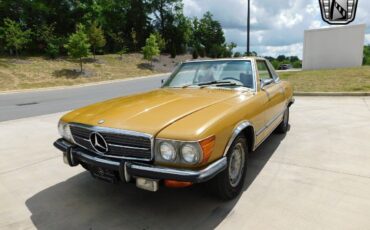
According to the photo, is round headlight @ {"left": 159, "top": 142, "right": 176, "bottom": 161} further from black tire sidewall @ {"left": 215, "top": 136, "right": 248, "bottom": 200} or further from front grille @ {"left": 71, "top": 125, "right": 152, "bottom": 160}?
black tire sidewall @ {"left": 215, "top": 136, "right": 248, "bottom": 200}

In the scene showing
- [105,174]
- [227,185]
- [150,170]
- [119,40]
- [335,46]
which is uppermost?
[119,40]

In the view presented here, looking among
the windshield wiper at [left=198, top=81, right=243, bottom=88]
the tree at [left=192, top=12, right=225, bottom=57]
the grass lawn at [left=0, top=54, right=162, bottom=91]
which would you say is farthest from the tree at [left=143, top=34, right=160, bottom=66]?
the windshield wiper at [left=198, top=81, right=243, bottom=88]

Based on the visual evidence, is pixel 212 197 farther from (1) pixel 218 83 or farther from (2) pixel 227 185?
(1) pixel 218 83

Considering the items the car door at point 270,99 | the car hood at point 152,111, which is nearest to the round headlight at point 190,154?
the car hood at point 152,111

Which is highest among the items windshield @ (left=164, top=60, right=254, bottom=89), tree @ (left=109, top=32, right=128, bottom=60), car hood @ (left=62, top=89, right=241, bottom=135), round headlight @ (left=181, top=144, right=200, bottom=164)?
tree @ (left=109, top=32, right=128, bottom=60)

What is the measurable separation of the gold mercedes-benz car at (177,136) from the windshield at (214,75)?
20mm

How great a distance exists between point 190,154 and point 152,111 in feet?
2.50

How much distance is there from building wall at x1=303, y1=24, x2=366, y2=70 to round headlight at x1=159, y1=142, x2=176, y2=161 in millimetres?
23610

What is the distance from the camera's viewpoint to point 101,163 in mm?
2730

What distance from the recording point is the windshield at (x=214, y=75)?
4008 mm

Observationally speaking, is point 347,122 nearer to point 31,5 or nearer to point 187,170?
point 187,170

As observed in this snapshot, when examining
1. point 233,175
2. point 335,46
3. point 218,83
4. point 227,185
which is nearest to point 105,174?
point 227,185

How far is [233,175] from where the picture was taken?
3.22 m

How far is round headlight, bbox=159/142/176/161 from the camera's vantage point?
2472 millimetres
